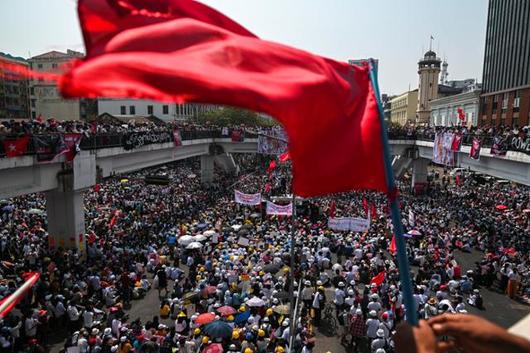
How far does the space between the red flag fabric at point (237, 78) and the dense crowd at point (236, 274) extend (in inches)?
277

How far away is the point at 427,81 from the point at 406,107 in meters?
18.6

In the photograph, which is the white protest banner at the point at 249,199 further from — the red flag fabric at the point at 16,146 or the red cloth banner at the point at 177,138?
the red flag fabric at the point at 16,146

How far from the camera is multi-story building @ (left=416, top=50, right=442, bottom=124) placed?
94875 mm

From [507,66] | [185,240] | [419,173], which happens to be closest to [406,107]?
[507,66]

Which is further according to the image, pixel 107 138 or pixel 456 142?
pixel 456 142

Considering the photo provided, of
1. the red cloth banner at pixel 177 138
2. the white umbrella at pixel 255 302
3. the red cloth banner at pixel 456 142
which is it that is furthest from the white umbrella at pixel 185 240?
the red cloth banner at pixel 456 142

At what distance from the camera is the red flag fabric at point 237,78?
266cm

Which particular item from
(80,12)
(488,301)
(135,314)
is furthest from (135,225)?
(80,12)

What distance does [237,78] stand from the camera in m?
2.93

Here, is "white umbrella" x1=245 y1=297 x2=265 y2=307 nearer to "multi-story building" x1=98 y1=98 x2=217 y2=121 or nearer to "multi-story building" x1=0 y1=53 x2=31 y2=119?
"multi-story building" x1=0 y1=53 x2=31 y2=119

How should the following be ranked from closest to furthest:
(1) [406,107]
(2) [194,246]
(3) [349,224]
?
(2) [194,246]
(3) [349,224]
(1) [406,107]

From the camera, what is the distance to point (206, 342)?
10.6m

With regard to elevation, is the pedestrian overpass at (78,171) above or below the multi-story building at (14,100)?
below

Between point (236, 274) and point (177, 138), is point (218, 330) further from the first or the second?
point (177, 138)
